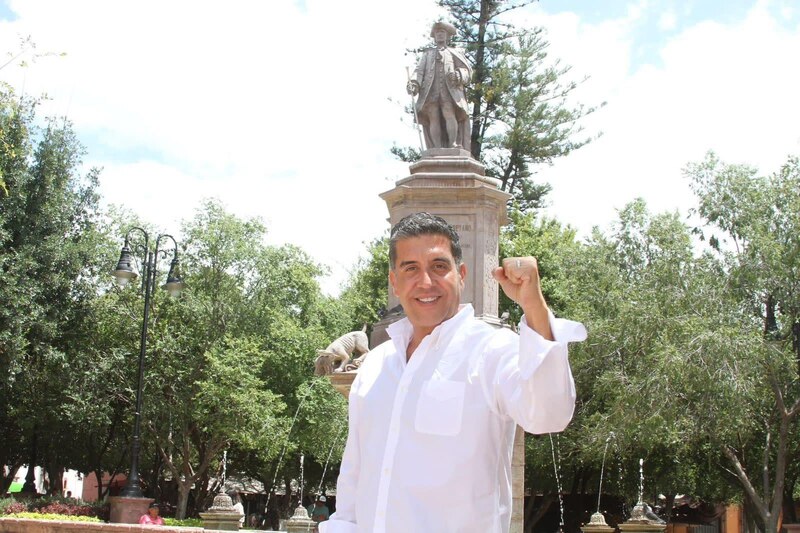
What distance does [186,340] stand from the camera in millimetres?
34781

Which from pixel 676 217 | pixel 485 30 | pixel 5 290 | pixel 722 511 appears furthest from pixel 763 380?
pixel 722 511

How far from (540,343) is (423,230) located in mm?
742

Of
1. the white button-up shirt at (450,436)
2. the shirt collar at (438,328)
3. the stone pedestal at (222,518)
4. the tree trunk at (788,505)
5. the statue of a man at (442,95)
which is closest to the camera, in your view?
the white button-up shirt at (450,436)

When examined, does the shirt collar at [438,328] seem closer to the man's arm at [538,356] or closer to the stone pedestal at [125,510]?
the man's arm at [538,356]

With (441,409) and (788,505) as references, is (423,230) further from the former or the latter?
(788,505)

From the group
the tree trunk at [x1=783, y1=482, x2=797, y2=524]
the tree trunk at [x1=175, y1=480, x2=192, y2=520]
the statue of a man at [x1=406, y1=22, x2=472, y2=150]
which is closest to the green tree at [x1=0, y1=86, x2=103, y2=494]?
the tree trunk at [x1=175, y1=480, x2=192, y2=520]

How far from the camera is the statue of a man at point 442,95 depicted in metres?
13.0

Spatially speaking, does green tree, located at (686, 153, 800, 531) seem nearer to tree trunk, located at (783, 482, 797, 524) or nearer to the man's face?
tree trunk, located at (783, 482, 797, 524)

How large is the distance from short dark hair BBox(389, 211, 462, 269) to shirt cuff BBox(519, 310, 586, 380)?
2.07ft

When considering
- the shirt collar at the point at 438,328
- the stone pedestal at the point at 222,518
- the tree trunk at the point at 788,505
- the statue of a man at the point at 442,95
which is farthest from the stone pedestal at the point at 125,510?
the shirt collar at the point at 438,328

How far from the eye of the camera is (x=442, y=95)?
12.9 meters

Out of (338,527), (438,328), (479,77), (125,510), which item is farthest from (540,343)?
(479,77)

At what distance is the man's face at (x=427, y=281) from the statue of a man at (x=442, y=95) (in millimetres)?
10011

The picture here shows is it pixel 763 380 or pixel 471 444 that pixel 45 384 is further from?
pixel 471 444
